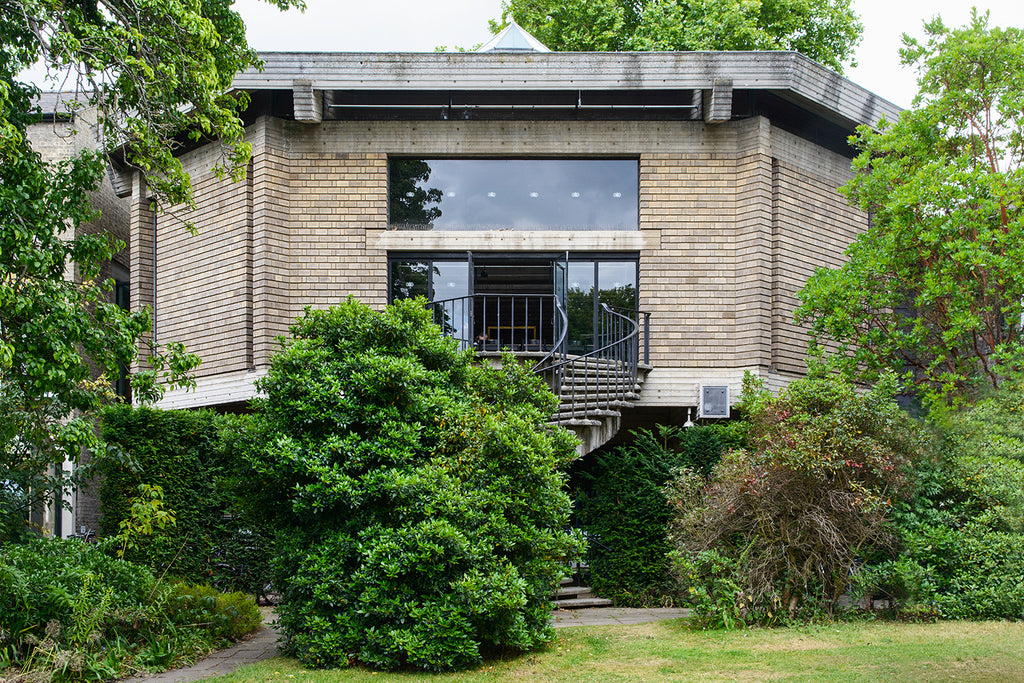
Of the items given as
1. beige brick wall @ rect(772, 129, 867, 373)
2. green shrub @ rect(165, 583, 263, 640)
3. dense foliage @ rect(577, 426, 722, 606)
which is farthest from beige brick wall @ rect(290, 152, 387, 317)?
beige brick wall @ rect(772, 129, 867, 373)

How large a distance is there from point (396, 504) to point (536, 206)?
24.8 ft

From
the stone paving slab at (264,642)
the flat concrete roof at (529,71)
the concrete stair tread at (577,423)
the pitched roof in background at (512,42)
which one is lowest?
the stone paving slab at (264,642)

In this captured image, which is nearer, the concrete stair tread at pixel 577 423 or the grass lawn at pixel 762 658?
the grass lawn at pixel 762 658

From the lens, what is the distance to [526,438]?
7.54 metres

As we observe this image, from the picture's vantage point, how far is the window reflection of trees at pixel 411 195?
13719 millimetres

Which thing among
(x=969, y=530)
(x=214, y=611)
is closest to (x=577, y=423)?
(x=969, y=530)

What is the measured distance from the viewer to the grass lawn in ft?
21.8

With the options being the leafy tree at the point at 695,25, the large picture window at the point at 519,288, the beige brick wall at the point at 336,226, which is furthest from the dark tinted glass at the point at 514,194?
the leafy tree at the point at 695,25

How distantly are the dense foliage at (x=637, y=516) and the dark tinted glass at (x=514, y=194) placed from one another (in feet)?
13.1

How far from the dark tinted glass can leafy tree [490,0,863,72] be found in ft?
26.4

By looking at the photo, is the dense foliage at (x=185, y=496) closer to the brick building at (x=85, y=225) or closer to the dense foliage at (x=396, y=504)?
the dense foliage at (x=396, y=504)

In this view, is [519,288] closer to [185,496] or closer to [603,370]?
[603,370]

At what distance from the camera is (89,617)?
22.8ft

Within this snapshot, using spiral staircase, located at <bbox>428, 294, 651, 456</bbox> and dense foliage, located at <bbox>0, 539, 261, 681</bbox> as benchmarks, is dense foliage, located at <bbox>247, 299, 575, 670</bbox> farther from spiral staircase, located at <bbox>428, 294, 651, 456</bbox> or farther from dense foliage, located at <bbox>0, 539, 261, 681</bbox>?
spiral staircase, located at <bbox>428, 294, 651, 456</bbox>
